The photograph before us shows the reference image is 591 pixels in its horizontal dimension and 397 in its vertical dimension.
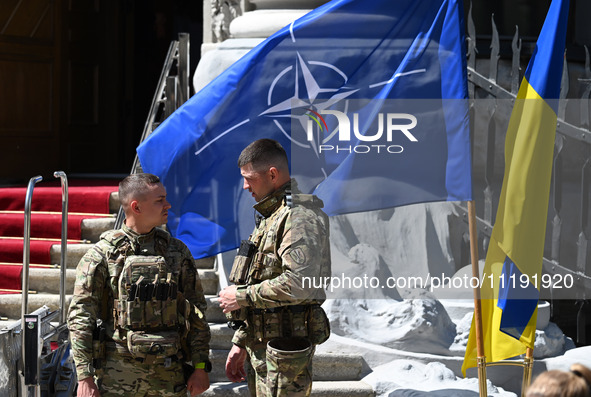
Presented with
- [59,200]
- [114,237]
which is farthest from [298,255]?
[59,200]

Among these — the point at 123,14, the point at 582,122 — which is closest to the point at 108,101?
the point at 123,14

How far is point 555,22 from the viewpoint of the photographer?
A: 4.32 meters

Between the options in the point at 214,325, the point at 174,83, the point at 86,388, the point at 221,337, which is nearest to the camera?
the point at 86,388

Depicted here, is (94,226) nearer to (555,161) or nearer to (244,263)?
(244,263)

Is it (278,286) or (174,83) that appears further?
(174,83)

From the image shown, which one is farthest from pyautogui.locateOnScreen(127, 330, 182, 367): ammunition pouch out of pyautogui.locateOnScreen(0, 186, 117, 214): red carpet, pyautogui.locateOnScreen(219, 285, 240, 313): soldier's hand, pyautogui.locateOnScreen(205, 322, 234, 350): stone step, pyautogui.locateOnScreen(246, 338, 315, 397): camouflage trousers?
pyautogui.locateOnScreen(0, 186, 117, 214): red carpet

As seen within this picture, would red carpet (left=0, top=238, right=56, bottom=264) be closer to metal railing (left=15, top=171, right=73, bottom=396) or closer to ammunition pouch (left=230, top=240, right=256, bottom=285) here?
metal railing (left=15, top=171, right=73, bottom=396)

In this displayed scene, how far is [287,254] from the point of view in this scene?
3.93 metres

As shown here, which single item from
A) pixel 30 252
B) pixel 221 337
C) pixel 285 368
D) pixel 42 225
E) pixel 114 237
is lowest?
pixel 221 337

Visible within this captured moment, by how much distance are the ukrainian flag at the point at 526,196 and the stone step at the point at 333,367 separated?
172 cm

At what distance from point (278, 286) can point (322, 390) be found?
2051mm

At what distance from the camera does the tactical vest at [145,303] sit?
397 centimetres

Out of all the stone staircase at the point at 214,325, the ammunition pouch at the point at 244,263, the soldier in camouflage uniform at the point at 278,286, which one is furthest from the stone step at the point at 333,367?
the ammunition pouch at the point at 244,263

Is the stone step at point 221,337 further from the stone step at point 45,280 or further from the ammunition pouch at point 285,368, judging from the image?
the ammunition pouch at point 285,368
